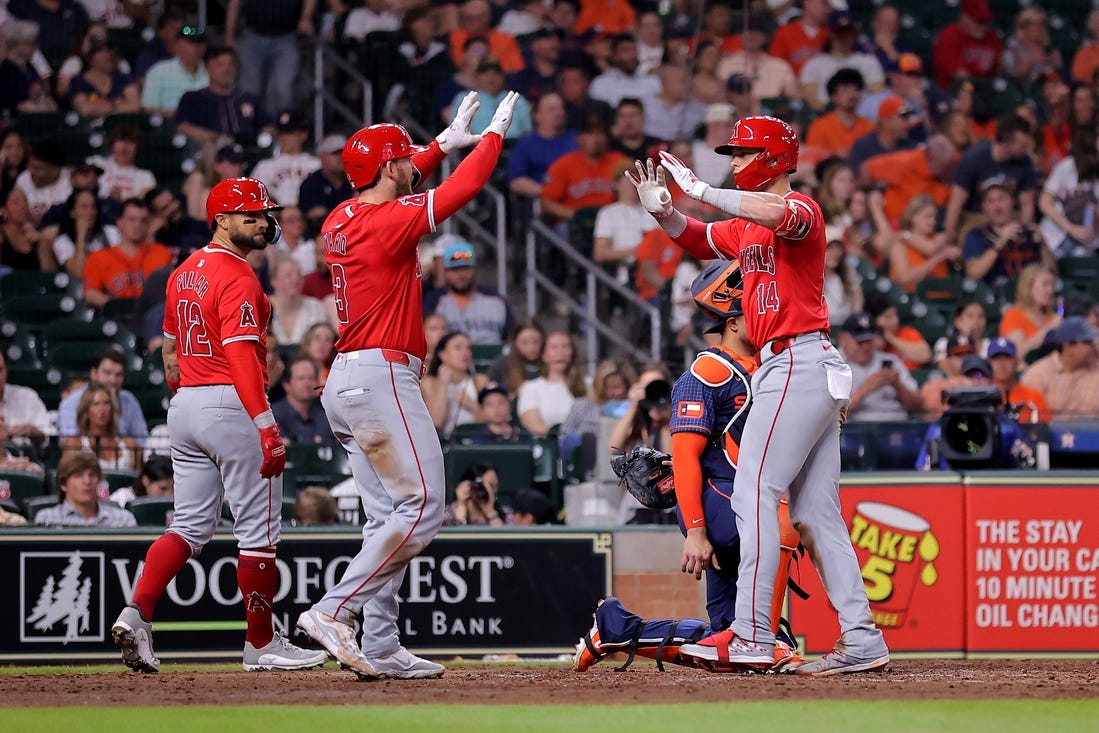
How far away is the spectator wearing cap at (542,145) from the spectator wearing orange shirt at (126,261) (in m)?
2.84

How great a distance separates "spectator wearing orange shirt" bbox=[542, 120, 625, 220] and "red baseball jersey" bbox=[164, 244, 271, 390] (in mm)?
6527

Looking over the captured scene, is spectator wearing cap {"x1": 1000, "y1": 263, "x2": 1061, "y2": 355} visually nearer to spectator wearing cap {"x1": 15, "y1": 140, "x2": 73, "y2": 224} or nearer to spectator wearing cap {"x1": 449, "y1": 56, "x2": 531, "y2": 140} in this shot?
spectator wearing cap {"x1": 449, "y1": 56, "x2": 531, "y2": 140}

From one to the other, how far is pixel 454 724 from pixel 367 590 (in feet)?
4.01

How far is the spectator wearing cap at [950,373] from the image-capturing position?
431 inches

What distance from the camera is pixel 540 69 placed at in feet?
45.9

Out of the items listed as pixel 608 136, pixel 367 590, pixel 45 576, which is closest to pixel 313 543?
pixel 45 576

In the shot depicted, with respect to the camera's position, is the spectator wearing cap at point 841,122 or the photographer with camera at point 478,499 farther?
the spectator wearing cap at point 841,122

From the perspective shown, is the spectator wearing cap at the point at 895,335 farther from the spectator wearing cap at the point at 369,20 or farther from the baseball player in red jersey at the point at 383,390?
the baseball player in red jersey at the point at 383,390

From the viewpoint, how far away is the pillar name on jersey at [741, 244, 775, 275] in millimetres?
6070

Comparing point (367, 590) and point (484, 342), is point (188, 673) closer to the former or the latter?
point (367, 590)

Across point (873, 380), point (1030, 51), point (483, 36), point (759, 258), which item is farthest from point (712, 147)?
point (759, 258)

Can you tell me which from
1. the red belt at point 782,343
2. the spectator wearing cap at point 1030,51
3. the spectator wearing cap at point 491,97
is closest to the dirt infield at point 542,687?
the red belt at point 782,343

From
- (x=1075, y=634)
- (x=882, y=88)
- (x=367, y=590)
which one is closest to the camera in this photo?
(x=367, y=590)

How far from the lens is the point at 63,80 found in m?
13.4
